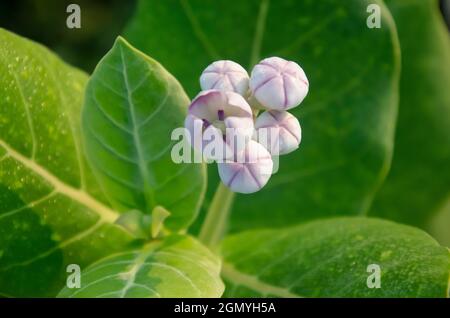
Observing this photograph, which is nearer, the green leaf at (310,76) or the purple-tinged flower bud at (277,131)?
the purple-tinged flower bud at (277,131)

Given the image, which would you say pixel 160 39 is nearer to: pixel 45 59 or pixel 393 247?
pixel 45 59

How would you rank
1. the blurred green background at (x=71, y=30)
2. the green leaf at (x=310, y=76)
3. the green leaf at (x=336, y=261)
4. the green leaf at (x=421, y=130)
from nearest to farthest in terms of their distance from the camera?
A: the green leaf at (x=336, y=261) < the green leaf at (x=310, y=76) < the green leaf at (x=421, y=130) < the blurred green background at (x=71, y=30)

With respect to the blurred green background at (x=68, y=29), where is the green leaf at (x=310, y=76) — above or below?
below

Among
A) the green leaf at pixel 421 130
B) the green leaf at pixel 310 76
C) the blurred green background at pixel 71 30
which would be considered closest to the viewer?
the green leaf at pixel 310 76

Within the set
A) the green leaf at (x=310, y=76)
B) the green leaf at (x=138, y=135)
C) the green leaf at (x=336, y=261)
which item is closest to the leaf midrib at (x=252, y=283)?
the green leaf at (x=336, y=261)

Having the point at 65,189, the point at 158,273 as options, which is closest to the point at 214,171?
the point at 65,189

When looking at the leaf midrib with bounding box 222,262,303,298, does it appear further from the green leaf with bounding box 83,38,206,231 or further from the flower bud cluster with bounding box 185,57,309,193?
the flower bud cluster with bounding box 185,57,309,193

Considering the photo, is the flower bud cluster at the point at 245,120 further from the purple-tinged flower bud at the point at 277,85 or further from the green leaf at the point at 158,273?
the green leaf at the point at 158,273

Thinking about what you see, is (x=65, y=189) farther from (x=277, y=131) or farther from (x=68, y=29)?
(x=68, y=29)
